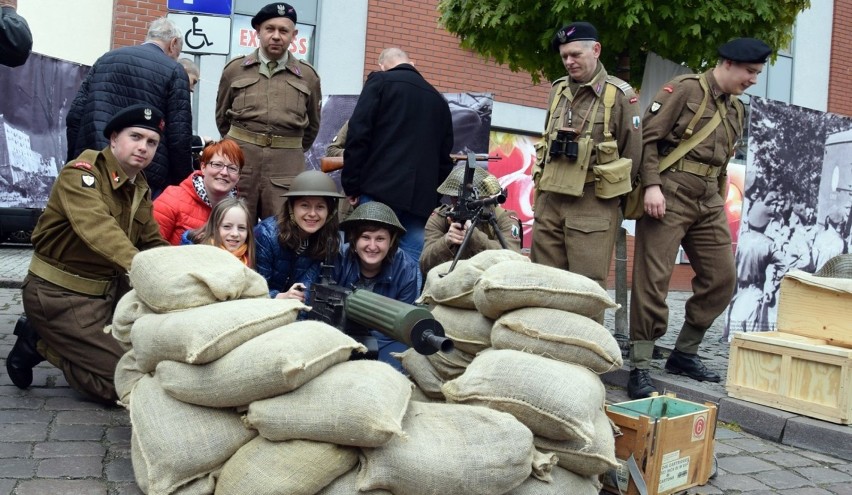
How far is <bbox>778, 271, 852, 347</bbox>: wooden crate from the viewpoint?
188 inches

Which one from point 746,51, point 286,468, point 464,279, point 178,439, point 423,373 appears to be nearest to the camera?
point 286,468

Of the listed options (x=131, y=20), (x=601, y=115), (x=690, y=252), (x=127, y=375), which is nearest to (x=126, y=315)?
(x=127, y=375)

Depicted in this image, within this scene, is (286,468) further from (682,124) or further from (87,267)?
(682,124)

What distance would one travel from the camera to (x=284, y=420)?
9.22 feet

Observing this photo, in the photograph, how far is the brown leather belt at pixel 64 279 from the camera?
4.19 metres

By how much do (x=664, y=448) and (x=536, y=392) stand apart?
72 centimetres

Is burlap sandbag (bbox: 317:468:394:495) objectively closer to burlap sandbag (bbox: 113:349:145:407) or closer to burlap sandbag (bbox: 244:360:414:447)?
burlap sandbag (bbox: 244:360:414:447)

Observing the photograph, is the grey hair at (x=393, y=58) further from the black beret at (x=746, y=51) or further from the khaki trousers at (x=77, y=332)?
the khaki trousers at (x=77, y=332)

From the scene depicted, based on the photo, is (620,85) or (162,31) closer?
(620,85)

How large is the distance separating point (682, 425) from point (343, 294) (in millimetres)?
1522

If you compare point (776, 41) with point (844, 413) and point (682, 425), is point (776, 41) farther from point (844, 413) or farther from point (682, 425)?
point (682, 425)

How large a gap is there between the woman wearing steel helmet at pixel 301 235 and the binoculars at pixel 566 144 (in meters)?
1.34

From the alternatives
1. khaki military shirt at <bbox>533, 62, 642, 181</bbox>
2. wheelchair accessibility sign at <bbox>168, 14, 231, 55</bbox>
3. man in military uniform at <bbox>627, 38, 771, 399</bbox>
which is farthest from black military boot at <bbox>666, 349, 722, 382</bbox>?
wheelchair accessibility sign at <bbox>168, 14, 231, 55</bbox>

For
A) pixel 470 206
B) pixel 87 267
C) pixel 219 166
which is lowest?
pixel 87 267
